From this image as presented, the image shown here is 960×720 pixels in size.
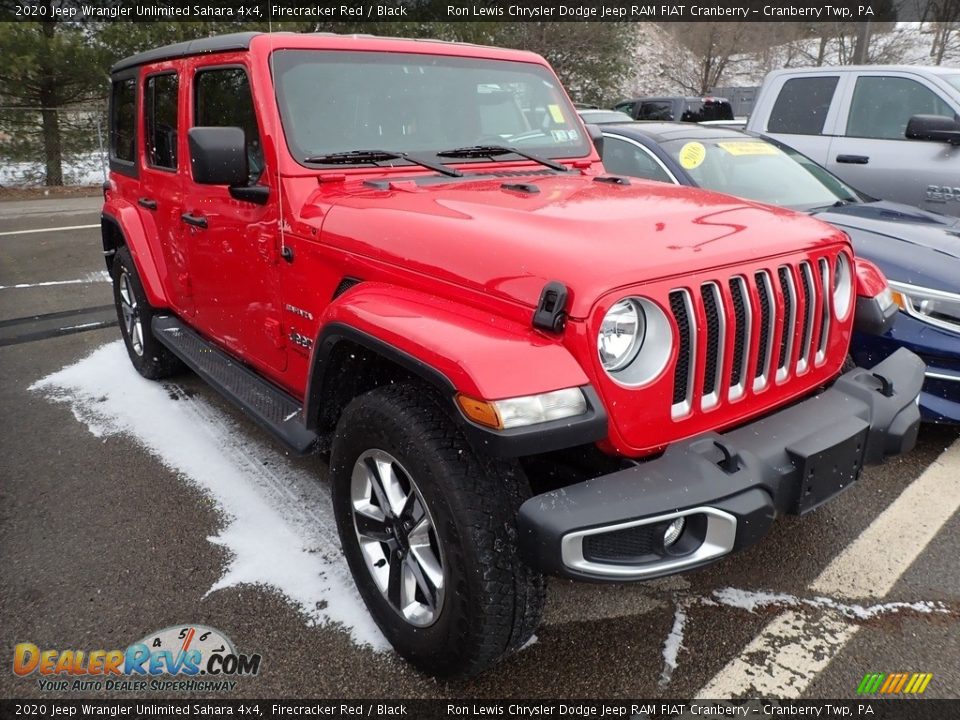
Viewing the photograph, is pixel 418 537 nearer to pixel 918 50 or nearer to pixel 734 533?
pixel 734 533

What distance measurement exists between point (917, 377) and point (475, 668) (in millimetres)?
1791

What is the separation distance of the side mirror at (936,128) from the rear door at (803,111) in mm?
766

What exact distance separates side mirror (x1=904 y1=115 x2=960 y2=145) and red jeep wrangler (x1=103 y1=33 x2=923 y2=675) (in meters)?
3.48

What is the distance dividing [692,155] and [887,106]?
89.9 inches

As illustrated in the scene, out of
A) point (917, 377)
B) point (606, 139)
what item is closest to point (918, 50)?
point (606, 139)

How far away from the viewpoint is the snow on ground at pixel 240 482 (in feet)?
8.77

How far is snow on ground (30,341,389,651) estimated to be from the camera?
8.77ft

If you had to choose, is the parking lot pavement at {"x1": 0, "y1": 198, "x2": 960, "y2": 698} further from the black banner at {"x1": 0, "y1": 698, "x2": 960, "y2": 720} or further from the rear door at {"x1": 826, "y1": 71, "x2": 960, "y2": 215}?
the rear door at {"x1": 826, "y1": 71, "x2": 960, "y2": 215}

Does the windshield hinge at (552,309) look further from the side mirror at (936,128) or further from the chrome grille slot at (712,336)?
the side mirror at (936,128)

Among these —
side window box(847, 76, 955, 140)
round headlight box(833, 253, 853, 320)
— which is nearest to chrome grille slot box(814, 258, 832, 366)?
round headlight box(833, 253, 853, 320)

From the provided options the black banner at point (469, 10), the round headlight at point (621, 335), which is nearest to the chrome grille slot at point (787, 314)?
the round headlight at point (621, 335)

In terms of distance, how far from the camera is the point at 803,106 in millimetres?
6398

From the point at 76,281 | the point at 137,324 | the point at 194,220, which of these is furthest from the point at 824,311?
the point at 76,281

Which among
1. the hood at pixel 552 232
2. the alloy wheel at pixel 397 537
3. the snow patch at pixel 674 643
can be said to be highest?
the hood at pixel 552 232
